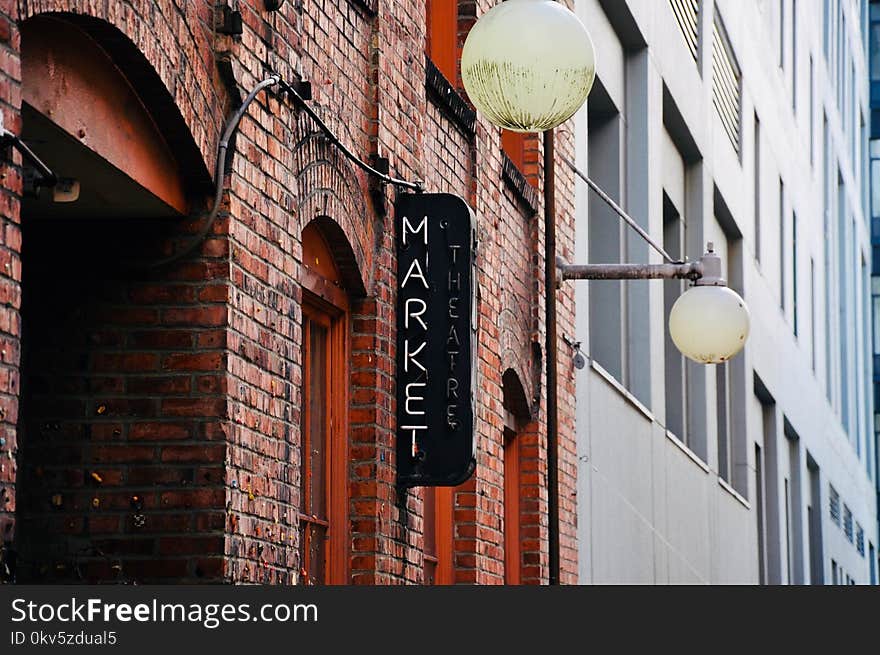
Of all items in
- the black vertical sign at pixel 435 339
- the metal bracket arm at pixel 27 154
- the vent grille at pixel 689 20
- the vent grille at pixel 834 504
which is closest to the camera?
the metal bracket arm at pixel 27 154

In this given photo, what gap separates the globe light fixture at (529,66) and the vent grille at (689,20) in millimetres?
11440

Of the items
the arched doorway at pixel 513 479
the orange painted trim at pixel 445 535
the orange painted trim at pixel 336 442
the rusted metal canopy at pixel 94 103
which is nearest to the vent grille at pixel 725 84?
the arched doorway at pixel 513 479

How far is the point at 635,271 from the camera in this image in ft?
38.9

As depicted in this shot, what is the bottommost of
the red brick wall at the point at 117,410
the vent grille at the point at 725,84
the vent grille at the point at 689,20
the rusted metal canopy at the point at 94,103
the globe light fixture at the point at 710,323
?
the red brick wall at the point at 117,410

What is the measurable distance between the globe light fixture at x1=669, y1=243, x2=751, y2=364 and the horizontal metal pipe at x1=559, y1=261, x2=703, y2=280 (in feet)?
0.85

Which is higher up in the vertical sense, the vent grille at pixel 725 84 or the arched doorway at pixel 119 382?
the vent grille at pixel 725 84

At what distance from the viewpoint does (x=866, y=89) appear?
52.8 m

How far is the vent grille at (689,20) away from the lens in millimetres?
19281

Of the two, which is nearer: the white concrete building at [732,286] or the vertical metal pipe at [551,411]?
the vertical metal pipe at [551,411]

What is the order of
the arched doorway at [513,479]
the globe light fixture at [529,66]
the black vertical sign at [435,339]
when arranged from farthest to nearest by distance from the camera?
the arched doorway at [513,479]
the black vertical sign at [435,339]
the globe light fixture at [529,66]

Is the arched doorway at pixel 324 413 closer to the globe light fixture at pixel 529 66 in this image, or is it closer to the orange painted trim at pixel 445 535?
the globe light fixture at pixel 529 66

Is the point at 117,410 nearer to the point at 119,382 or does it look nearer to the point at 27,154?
the point at 119,382

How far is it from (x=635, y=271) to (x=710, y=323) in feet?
2.78

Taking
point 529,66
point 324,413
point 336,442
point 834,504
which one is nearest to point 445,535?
point 336,442
